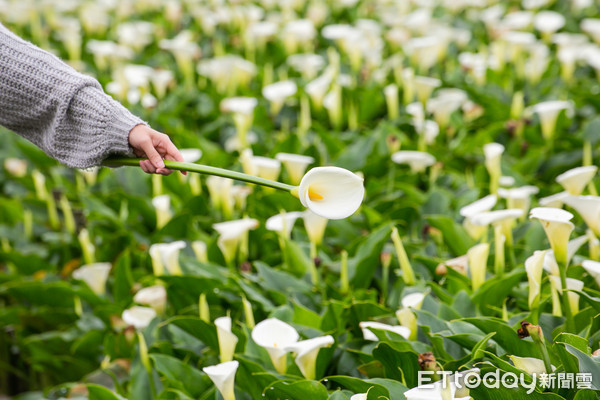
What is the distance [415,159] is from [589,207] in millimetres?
852

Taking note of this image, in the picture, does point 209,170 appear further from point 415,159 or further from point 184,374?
point 415,159

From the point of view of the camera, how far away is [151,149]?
5.11 ft

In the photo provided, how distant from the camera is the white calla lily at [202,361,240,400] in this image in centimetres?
164

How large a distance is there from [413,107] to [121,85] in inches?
63.2

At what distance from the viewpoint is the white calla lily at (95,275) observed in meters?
2.51

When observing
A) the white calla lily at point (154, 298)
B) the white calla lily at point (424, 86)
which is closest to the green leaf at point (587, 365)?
the white calla lily at point (154, 298)

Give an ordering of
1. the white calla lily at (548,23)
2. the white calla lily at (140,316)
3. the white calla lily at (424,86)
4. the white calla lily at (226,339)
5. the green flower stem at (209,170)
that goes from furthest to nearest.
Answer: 1. the white calla lily at (548,23)
2. the white calla lily at (424,86)
3. the white calla lily at (140,316)
4. the white calla lily at (226,339)
5. the green flower stem at (209,170)

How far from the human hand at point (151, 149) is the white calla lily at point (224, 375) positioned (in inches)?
18.1

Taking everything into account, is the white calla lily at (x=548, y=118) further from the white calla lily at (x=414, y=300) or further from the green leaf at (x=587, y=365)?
the green leaf at (x=587, y=365)

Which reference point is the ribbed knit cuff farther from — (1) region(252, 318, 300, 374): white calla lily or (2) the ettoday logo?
(2) the ettoday logo

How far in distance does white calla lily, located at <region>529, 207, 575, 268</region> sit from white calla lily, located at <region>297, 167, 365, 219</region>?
47 cm

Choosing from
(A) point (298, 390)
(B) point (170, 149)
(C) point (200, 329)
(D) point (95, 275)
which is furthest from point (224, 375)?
(D) point (95, 275)

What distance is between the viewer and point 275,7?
18.5ft

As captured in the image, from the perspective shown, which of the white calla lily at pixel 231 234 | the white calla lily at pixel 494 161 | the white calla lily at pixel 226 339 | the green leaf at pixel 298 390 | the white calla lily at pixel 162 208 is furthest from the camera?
the white calla lily at pixel 162 208
